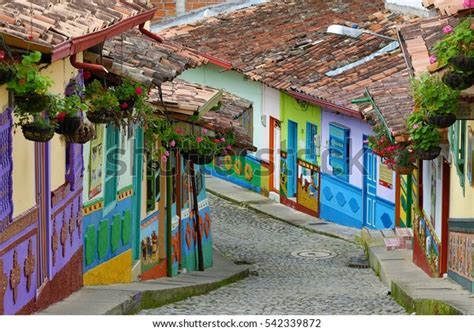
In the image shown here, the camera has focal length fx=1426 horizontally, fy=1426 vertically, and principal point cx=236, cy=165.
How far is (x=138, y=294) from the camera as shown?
51.5ft

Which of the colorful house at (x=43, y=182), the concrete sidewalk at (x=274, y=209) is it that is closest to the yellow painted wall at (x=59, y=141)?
the colorful house at (x=43, y=182)

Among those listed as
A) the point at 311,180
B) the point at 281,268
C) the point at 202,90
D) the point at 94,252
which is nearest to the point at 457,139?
the point at 94,252

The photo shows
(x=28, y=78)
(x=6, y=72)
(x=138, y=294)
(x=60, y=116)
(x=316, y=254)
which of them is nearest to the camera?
(x=6, y=72)

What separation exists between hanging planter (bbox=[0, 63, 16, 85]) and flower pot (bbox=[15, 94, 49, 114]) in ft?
1.13

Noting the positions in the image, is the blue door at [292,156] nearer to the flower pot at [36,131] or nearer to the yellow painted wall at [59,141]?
the yellow painted wall at [59,141]

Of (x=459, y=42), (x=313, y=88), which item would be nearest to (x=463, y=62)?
(x=459, y=42)

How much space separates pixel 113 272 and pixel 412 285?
3.75m

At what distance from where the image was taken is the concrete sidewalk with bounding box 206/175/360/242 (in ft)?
96.0

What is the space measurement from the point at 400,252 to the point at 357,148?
5.60 meters

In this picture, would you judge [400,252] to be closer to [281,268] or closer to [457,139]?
[281,268]

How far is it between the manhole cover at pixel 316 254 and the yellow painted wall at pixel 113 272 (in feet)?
26.0

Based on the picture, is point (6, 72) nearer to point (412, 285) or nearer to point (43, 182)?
point (43, 182)

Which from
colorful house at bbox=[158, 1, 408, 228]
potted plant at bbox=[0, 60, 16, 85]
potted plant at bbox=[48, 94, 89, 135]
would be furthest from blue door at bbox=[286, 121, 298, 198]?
potted plant at bbox=[0, 60, 16, 85]

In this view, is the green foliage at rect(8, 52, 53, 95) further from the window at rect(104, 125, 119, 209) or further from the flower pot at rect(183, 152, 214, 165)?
the flower pot at rect(183, 152, 214, 165)
